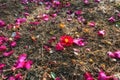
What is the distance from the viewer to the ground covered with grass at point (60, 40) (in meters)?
2.87

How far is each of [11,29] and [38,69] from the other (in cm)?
112

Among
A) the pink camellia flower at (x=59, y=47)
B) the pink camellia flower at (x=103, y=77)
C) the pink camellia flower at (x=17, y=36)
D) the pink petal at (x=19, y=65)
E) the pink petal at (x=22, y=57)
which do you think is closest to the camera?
the pink camellia flower at (x=103, y=77)

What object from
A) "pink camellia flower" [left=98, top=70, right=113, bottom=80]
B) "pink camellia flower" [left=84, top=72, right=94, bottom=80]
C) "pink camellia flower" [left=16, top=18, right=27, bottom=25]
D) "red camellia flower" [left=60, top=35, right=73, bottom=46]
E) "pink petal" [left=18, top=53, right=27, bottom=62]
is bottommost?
"pink camellia flower" [left=84, top=72, right=94, bottom=80]

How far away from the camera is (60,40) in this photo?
10.8 ft

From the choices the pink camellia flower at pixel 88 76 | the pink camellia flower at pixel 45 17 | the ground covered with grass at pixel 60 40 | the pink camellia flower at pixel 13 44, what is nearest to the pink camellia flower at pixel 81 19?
the ground covered with grass at pixel 60 40

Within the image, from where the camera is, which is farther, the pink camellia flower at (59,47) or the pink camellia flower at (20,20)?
the pink camellia flower at (20,20)

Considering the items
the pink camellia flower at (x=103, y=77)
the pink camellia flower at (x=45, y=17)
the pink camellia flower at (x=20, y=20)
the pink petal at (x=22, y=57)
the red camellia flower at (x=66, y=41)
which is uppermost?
the red camellia flower at (x=66, y=41)

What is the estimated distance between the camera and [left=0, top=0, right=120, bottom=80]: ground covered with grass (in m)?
2.87

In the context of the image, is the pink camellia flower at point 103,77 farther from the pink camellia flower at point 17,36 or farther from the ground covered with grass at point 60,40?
the pink camellia flower at point 17,36

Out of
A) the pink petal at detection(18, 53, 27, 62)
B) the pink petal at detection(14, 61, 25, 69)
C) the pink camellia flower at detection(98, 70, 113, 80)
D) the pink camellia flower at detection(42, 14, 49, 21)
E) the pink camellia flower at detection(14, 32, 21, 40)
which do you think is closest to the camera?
the pink camellia flower at detection(98, 70, 113, 80)

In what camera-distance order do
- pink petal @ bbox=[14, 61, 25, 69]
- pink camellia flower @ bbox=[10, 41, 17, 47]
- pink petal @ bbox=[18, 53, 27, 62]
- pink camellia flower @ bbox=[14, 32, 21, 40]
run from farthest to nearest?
pink camellia flower @ bbox=[14, 32, 21, 40]
pink camellia flower @ bbox=[10, 41, 17, 47]
pink petal @ bbox=[18, 53, 27, 62]
pink petal @ bbox=[14, 61, 25, 69]

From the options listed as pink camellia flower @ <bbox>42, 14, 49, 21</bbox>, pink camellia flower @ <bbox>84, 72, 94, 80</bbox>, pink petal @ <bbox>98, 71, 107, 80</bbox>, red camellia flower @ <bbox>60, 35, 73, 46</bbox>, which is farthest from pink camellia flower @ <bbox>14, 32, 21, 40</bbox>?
pink petal @ <bbox>98, 71, 107, 80</bbox>

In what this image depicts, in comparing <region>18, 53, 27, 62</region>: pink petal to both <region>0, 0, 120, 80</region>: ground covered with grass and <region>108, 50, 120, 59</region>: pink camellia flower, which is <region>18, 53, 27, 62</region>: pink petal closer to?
<region>0, 0, 120, 80</region>: ground covered with grass

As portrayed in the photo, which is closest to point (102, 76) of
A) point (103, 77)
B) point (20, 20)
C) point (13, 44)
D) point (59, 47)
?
point (103, 77)
